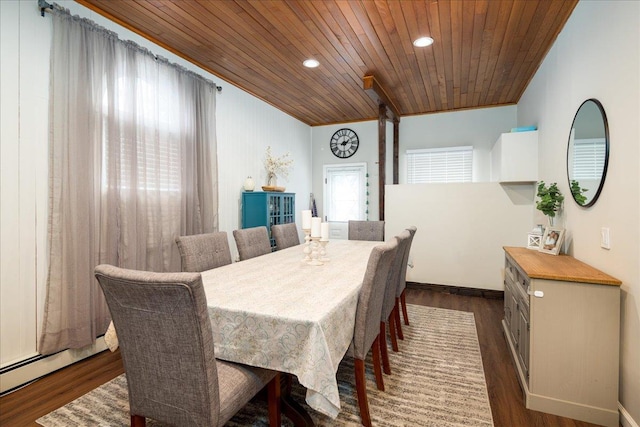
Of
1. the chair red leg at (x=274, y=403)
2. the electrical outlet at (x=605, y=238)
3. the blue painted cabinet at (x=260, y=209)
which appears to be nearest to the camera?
the chair red leg at (x=274, y=403)

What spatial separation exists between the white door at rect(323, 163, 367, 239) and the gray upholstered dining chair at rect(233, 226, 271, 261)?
3136 mm

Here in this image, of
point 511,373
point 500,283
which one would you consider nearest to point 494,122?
point 500,283

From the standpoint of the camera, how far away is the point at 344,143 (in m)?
6.09

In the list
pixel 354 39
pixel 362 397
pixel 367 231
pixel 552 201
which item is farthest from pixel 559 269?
pixel 354 39

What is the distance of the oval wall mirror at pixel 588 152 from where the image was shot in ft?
6.48

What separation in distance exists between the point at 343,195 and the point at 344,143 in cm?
98

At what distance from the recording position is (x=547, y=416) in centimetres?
180

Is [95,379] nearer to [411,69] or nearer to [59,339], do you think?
[59,339]

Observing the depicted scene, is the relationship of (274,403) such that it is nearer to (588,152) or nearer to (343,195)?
(588,152)

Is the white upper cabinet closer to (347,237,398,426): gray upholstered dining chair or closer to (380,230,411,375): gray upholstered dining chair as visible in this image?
(380,230,411,375): gray upholstered dining chair

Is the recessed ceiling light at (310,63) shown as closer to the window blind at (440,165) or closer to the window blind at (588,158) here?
the window blind at (588,158)

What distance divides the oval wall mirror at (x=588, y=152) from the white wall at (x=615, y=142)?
0.18 ft

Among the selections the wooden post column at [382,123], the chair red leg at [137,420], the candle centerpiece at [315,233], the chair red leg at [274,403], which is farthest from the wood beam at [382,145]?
the chair red leg at [137,420]

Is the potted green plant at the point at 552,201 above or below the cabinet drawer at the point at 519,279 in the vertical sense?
above
